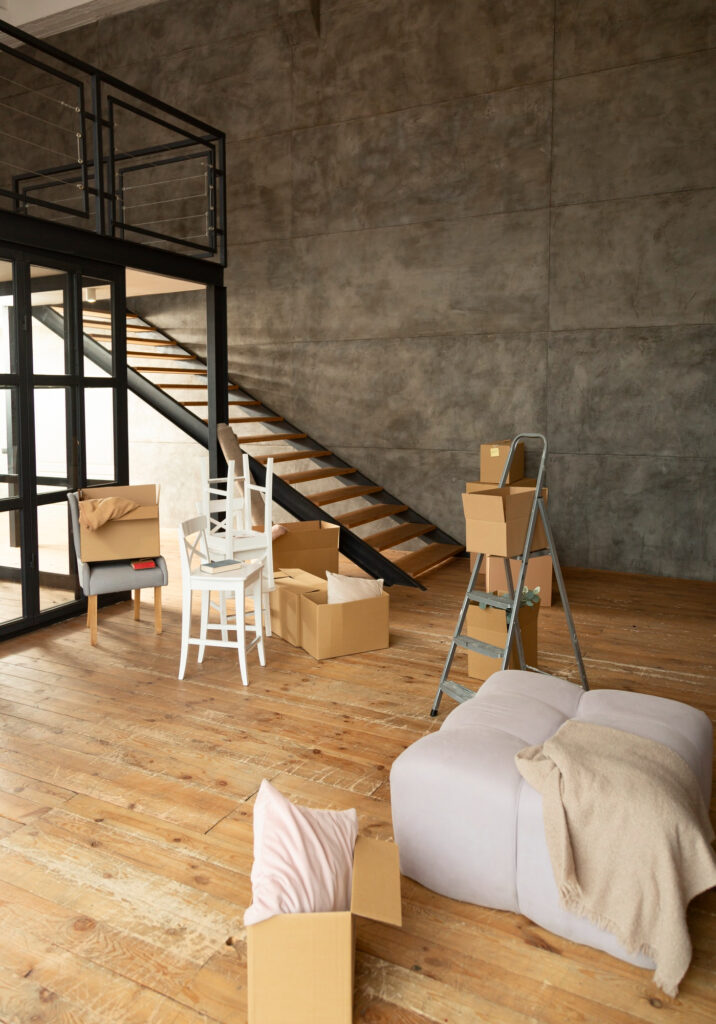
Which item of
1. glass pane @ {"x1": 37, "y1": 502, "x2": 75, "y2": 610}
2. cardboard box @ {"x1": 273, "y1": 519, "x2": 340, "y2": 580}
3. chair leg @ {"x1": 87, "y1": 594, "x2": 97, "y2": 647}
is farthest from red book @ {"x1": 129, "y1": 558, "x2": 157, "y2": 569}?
cardboard box @ {"x1": 273, "y1": 519, "x2": 340, "y2": 580}

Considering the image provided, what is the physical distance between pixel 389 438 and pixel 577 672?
400 cm

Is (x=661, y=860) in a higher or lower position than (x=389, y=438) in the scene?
lower

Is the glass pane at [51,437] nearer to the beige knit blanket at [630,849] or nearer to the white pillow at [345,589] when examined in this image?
the white pillow at [345,589]

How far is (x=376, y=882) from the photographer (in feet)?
7.12

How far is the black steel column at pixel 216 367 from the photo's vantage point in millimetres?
6855

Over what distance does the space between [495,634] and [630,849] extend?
2.23 meters

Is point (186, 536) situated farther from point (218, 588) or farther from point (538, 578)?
point (538, 578)

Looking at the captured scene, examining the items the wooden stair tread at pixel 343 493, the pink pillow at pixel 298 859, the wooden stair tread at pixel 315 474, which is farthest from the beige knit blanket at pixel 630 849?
the wooden stair tread at pixel 315 474

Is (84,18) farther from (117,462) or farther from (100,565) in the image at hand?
(100,565)

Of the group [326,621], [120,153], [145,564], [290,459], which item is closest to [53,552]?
[145,564]

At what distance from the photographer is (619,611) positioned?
19.3 feet

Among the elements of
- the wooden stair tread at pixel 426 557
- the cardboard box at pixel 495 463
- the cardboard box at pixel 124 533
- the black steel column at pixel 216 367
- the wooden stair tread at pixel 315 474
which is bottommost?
the wooden stair tread at pixel 426 557

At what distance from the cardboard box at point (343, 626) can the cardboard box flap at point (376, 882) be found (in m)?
2.47

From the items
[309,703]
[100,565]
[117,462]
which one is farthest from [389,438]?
[309,703]
